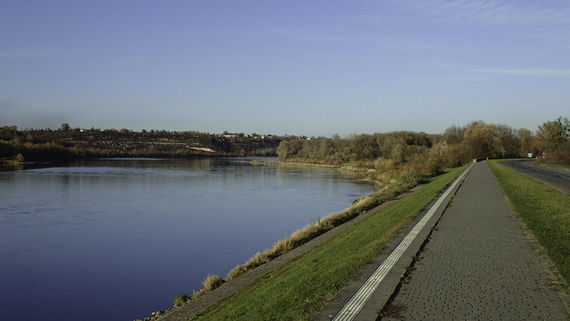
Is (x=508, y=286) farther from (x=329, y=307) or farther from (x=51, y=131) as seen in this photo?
(x=51, y=131)

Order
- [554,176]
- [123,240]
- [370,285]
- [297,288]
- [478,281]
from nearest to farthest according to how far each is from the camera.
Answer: [370,285] → [478,281] → [297,288] → [123,240] → [554,176]

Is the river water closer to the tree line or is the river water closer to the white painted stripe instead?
the white painted stripe

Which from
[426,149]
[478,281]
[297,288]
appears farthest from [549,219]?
[426,149]

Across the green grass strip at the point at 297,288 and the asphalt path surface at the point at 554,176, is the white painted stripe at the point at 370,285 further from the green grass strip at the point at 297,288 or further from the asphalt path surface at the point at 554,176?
the asphalt path surface at the point at 554,176

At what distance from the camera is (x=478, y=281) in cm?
698

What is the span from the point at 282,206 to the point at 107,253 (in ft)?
46.3

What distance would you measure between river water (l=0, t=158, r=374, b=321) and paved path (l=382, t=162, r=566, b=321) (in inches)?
267

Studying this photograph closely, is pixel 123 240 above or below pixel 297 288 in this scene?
below

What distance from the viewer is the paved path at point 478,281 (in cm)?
560

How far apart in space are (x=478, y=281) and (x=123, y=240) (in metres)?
15.1

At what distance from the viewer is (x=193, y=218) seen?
23906mm

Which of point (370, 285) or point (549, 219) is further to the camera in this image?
point (549, 219)

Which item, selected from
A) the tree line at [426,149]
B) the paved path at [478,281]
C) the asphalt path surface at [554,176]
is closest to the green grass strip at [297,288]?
the paved path at [478,281]

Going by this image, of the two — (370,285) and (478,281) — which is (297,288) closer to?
(370,285)
